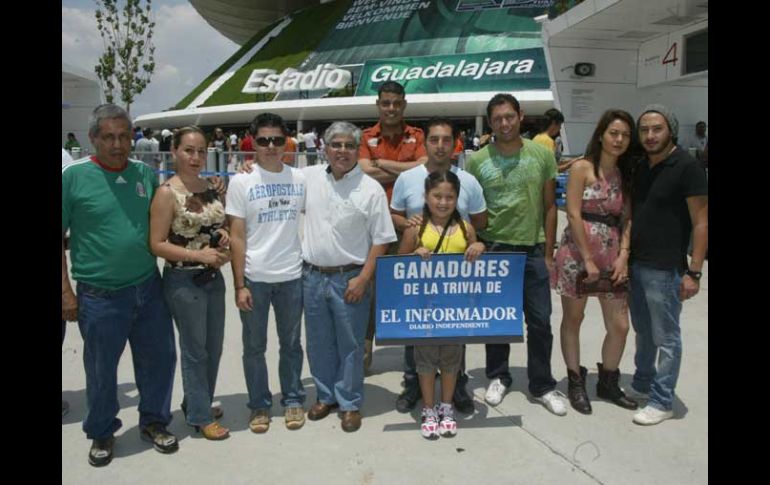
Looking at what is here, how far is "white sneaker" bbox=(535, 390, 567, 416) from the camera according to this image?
417 cm

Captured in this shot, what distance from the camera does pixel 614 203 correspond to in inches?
162

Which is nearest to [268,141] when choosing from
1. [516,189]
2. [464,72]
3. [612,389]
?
[516,189]

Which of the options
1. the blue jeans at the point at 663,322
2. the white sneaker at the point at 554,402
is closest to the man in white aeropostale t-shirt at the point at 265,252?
the white sneaker at the point at 554,402

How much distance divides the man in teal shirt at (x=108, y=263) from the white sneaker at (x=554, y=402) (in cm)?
249

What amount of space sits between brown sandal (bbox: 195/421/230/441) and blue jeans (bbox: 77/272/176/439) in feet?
0.82

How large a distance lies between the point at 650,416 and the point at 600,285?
92 centimetres

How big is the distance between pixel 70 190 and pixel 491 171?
263 cm

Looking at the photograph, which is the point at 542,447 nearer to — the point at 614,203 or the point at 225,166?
the point at 614,203

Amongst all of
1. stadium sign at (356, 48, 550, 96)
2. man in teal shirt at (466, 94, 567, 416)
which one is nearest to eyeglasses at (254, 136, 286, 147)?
man in teal shirt at (466, 94, 567, 416)

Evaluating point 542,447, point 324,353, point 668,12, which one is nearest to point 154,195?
point 324,353

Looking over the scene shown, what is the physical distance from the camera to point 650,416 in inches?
159

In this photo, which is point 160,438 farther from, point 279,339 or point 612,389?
point 612,389

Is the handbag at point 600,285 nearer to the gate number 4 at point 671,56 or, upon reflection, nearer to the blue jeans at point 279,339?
the blue jeans at point 279,339

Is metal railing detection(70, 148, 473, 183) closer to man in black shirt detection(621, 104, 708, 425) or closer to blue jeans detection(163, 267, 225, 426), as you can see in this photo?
man in black shirt detection(621, 104, 708, 425)
